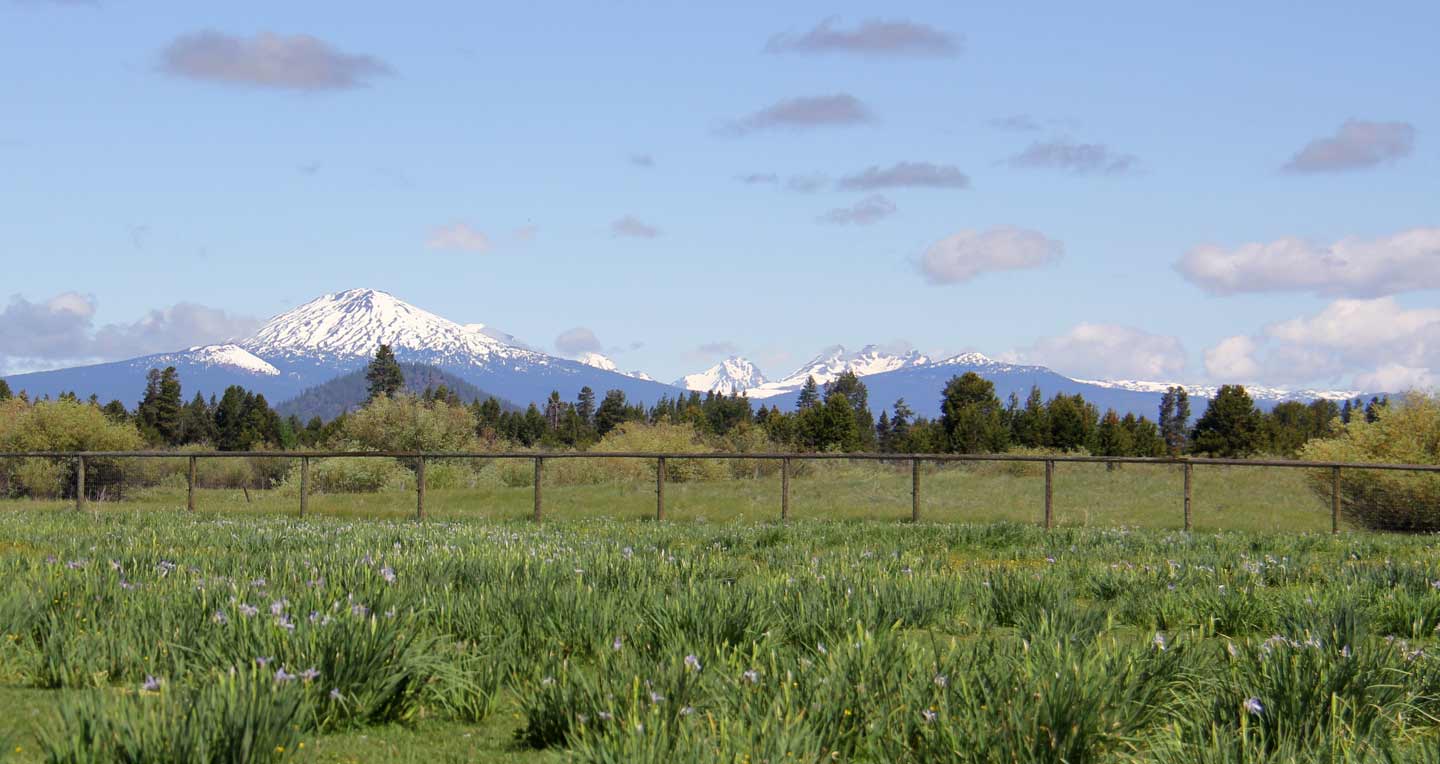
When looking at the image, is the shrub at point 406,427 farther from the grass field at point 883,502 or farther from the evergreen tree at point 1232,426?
the evergreen tree at point 1232,426

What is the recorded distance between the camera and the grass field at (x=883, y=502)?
25.8 m

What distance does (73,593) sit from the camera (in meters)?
7.78

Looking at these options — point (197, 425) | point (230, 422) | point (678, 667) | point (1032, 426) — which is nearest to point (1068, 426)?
point (1032, 426)

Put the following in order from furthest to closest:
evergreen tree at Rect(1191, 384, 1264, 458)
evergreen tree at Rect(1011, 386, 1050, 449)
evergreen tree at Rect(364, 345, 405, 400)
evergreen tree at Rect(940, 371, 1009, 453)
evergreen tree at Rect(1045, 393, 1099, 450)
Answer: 1. evergreen tree at Rect(364, 345, 405, 400)
2. evergreen tree at Rect(1011, 386, 1050, 449)
3. evergreen tree at Rect(1045, 393, 1099, 450)
4. evergreen tree at Rect(940, 371, 1009, 453)
5. evergreen tree at Rect(1191, 384, 1264, 458)

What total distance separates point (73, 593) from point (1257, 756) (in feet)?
23.1

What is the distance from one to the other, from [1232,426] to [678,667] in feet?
451

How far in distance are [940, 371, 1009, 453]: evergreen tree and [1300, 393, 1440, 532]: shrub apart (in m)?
85.6

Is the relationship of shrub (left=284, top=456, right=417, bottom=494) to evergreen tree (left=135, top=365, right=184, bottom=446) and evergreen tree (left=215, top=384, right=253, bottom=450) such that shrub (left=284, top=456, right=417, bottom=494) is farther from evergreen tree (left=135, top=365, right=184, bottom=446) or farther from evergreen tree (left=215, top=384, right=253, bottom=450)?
evergreen tree (left=215, top=384, right=253, bottom=450)

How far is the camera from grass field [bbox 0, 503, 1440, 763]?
15.0 ft

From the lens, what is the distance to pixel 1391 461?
1444 inches

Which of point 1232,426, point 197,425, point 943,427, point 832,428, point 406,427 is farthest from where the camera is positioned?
point 197,425

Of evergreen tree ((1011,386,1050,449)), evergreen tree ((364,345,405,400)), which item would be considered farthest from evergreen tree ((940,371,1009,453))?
evergreen tree ((364,345,405,400))

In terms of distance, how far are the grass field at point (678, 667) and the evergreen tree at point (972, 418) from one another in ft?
389

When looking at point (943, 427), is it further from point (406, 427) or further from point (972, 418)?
point (406, 427)
